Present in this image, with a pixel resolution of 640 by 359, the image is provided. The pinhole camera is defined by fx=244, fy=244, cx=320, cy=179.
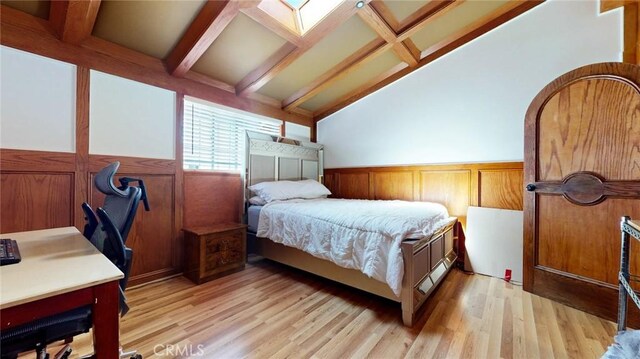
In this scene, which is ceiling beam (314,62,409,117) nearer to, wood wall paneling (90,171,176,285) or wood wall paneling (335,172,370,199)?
wood wall paneling (335,172,370,199)

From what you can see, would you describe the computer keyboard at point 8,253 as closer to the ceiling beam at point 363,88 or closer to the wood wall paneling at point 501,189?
the wood wall paneling at point 501,189

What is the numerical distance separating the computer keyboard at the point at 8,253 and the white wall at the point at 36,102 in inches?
44.7

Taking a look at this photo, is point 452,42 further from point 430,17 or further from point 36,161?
point 36,161

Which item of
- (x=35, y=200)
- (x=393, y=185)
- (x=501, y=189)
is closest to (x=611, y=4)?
(x=501, y=189)

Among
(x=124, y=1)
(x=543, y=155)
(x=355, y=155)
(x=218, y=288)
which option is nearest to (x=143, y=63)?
(x=124, y=1)

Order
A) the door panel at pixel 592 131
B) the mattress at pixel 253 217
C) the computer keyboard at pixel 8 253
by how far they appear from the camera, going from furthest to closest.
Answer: the mattress at pixel 253 217, the door panel at pixel 592 131, the computer keyboard at pixel 8 253

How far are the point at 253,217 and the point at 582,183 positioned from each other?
313 cm

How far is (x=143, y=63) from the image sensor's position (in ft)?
7.65

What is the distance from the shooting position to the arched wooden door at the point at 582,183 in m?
1.81

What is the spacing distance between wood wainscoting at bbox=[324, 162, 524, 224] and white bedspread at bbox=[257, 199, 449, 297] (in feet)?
1.89

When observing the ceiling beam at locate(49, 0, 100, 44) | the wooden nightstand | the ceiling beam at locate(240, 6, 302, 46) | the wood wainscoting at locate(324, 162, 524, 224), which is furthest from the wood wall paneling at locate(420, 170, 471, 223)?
the ceiling beam at locate(49, 0, 100, 44)

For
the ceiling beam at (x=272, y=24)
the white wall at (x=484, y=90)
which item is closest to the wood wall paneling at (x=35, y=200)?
the ceiling beam at (x=272, y=24)

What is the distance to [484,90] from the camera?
2832mm

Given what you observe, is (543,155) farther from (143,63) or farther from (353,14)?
(143,63)
